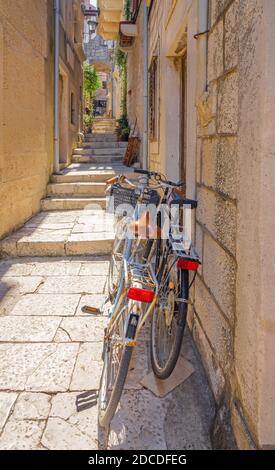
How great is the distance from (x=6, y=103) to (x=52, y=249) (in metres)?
1.75

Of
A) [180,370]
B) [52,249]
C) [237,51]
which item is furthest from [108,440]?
[52,249]

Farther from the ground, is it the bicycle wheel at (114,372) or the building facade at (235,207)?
the building facade at (235,207)

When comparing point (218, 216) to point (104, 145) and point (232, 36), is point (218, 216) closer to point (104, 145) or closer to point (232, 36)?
point (232, 36)

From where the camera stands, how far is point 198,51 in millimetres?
2525

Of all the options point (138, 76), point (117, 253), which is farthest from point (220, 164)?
point (138, 76)

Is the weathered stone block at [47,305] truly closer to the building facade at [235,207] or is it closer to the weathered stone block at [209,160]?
the building facade at [235,207]

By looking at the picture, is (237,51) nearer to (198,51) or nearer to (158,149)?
(198,51)

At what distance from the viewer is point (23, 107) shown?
559 centimetres

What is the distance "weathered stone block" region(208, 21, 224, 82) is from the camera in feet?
6.91

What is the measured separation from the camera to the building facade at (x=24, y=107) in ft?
15.8

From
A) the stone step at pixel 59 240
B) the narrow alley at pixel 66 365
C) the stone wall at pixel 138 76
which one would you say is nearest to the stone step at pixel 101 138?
the stone wall at pixel 138 76

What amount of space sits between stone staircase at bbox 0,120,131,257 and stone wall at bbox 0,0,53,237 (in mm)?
225

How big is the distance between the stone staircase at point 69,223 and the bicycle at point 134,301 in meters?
2.27

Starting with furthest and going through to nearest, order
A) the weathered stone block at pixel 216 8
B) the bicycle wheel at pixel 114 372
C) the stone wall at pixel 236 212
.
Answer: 1. the weathered stone block at pixel 216 8
2. the bicycle wheel at pixel 114 372
3. the stone wall at pixel 236 212
